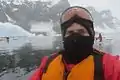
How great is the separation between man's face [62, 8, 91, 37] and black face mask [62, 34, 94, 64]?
0.04 meters

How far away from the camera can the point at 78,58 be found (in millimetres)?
2393

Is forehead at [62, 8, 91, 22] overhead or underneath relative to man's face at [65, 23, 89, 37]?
overhead

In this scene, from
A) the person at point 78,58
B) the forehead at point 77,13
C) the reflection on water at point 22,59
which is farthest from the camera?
the reflection on water at point 22,59

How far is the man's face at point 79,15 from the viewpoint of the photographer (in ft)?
7.96

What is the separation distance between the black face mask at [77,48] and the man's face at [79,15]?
4cm

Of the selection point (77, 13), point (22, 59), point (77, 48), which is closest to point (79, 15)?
point (77, 13)

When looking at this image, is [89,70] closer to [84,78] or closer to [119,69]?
[84,78]

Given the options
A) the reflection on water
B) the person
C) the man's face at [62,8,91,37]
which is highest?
the man's face at [62,8,91,37]

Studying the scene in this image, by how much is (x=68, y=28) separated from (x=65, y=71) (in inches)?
12.4

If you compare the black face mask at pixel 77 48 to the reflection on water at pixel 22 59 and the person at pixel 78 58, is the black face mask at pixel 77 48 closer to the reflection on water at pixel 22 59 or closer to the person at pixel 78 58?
the person at pixel 78 58

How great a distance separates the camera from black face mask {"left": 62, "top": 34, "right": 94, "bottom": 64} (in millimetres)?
2396

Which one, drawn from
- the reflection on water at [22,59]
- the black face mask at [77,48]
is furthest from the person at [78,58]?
the reflection on water at [22,59]

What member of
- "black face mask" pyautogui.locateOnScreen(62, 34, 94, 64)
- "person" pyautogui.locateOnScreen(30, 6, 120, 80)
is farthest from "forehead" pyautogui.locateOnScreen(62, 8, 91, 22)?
"black face mask" pyautogui.locateOnScreen(62, 34, 94, 64)

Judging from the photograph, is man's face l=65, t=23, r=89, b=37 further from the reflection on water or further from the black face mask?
the reflection on water
